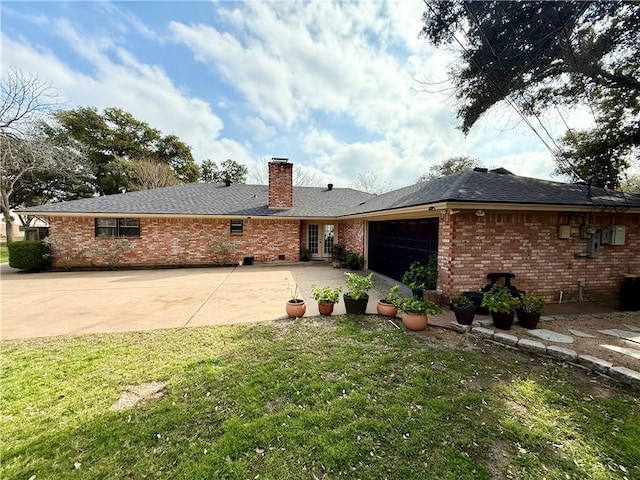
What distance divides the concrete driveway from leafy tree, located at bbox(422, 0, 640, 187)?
624 cm

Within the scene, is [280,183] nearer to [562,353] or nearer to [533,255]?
[533,255]

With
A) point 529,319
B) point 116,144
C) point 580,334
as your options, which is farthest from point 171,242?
point 116,144

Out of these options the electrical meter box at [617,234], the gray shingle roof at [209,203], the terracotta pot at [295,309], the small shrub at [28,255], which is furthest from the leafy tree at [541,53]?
the small shrub at [28,255]

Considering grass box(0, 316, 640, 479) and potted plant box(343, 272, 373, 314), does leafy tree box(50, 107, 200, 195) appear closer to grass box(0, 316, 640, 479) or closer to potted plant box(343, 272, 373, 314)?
grass box(0, 316, 640, 479)

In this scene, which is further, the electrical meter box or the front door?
the front door

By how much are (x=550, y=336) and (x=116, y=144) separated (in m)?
31.0

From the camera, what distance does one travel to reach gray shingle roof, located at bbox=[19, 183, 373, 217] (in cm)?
1136

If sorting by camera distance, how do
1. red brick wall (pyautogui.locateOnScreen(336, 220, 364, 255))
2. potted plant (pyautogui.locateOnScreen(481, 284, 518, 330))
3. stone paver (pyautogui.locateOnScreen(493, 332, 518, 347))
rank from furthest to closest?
red brick wall (pyautogui.locateOnScreen(336, 220, 364, 255)) < potted plant (pyautogui.locateOnScreen(481, 284, 518, 330)) < stone paver (pyautogui.locateOnScreen(493, 332, 518, 347))

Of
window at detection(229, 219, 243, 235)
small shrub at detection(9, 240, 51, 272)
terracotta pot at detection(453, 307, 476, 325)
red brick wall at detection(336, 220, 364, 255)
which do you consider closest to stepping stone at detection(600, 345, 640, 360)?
terracotta pot at detection(453, 307, 476, 325)

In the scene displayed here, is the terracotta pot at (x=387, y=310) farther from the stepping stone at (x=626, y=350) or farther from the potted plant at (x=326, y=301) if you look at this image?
the stepping stone at (x=626, y=350)

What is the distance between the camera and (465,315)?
4.62m

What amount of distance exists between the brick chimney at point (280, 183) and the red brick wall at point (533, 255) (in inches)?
358

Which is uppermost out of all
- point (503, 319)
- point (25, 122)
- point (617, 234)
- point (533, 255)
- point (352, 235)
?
point (25, 122)

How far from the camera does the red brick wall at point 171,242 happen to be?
1108 cm
